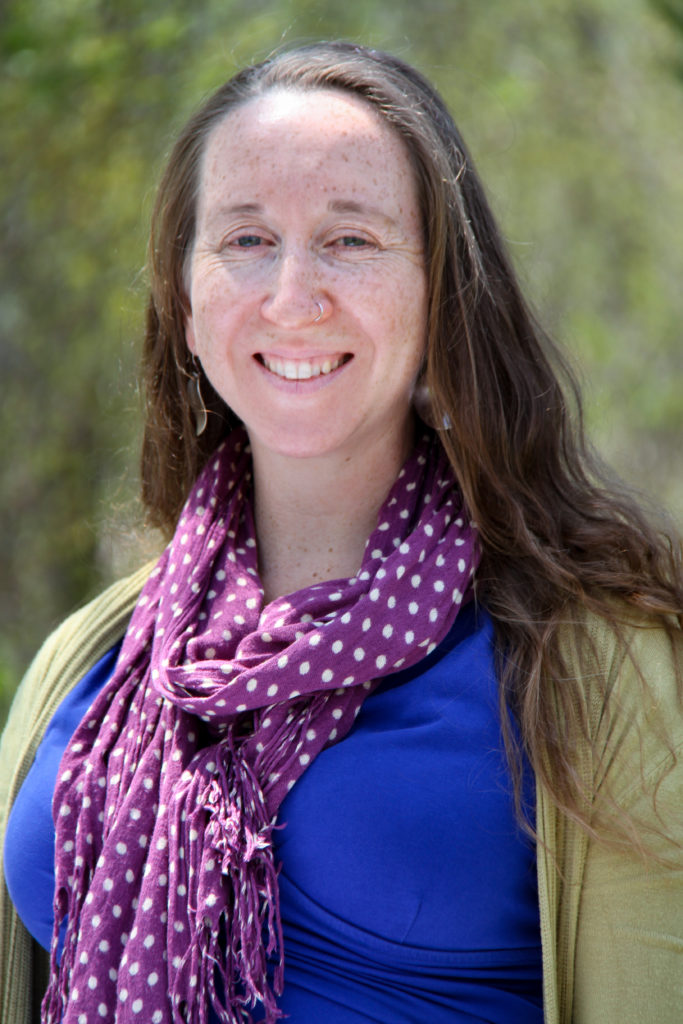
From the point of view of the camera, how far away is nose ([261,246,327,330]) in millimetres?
1682

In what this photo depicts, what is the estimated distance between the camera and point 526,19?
16.0 ft

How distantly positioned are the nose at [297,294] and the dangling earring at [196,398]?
1.35 ft

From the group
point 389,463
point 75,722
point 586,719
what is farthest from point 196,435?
point 586,719

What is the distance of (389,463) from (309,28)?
266 cm

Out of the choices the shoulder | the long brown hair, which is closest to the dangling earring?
the long brown hair

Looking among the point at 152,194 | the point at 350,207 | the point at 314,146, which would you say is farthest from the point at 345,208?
the point at 152,194

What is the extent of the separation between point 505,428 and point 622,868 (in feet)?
2.28

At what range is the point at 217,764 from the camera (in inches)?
64.8

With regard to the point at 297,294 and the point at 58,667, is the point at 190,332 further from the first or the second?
the point at 58,667

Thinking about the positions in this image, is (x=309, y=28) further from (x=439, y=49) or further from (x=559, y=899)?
(x=559, y=899)

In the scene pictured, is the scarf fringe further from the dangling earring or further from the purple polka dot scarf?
the dangling earring

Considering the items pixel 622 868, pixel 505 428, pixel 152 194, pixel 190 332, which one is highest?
pixel 152 194

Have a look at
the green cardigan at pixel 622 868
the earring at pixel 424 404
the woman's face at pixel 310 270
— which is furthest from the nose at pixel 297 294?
the green cardigan at pixel 622 868

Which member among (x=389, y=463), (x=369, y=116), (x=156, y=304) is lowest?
(x=389, y=463)
